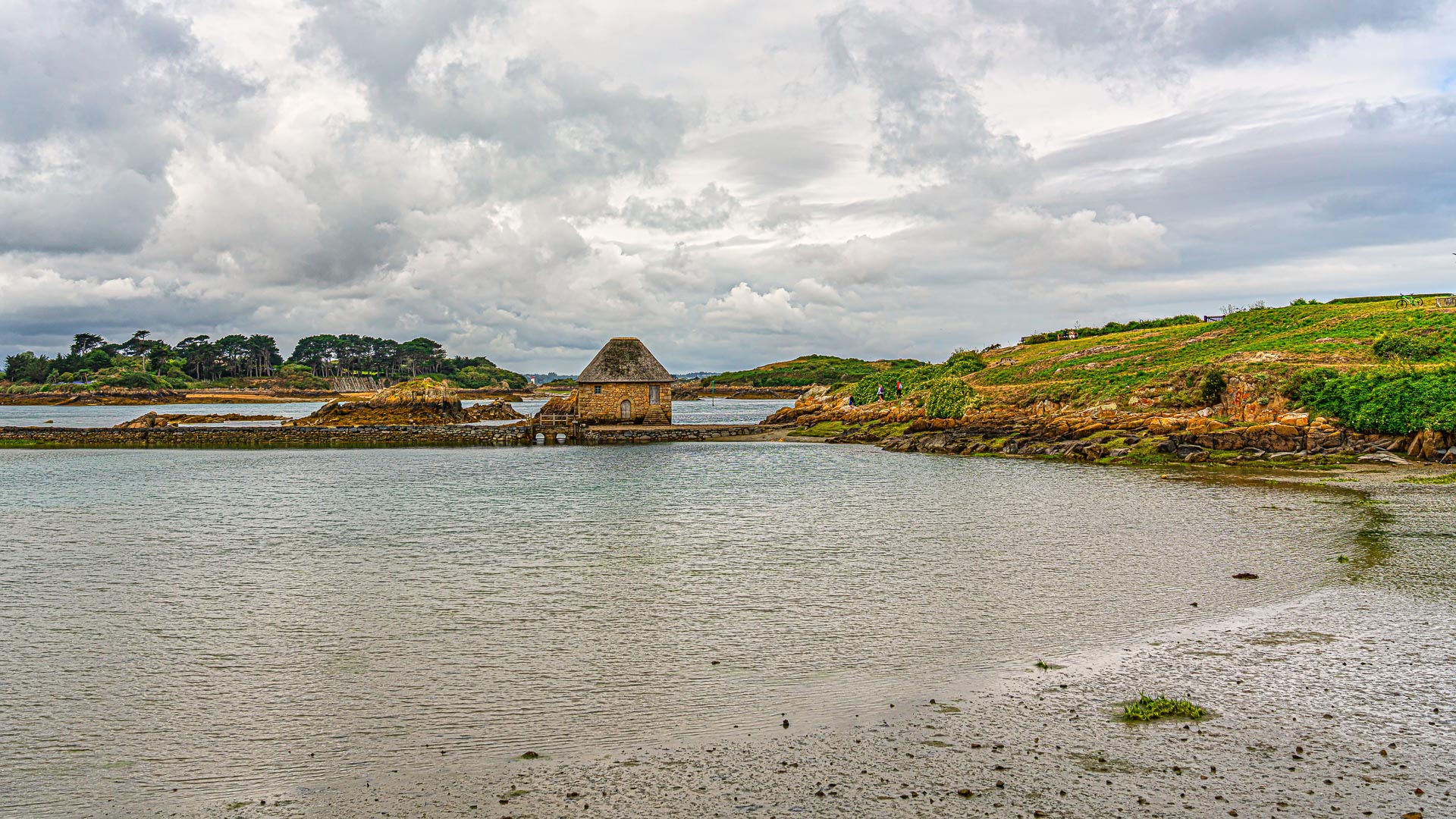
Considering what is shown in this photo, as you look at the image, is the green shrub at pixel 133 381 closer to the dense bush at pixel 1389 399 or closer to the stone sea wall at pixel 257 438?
the stone sea wall at pixel 257 438

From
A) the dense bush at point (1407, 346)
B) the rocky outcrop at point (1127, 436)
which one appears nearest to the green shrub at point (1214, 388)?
the rocky outcrop at point (1127, 436)

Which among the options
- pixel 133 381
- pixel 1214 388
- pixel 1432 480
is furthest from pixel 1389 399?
pixel 133 381

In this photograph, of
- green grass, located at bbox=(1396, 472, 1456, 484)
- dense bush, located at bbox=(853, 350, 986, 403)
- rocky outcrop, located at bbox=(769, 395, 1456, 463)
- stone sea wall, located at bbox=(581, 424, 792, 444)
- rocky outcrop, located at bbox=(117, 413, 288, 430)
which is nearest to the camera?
green grass, located at bbox=(1396, 472, 1456, 484)

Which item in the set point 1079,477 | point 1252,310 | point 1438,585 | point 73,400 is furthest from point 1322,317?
point 73,400

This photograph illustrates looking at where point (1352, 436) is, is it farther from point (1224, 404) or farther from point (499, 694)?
point (499, 694)

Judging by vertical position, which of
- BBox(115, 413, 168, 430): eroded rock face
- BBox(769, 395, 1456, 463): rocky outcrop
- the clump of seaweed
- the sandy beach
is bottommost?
the sandy beach

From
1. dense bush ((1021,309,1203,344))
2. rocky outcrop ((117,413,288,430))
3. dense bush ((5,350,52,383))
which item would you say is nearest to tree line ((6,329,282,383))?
dense bush ((5,350,52,383))

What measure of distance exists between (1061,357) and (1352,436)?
27.6m

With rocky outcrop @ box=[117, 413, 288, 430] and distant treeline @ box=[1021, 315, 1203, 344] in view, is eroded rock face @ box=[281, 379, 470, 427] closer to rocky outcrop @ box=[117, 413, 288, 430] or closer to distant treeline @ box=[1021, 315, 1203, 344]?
rocky outcrop @ box=[117, 413, 288, 430]

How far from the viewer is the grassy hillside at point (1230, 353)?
37781 mm

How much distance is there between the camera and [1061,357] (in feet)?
197

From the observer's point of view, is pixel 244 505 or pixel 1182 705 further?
pixel 244 505

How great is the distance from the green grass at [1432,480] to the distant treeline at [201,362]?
186 meters

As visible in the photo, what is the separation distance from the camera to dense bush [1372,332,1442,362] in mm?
36000
